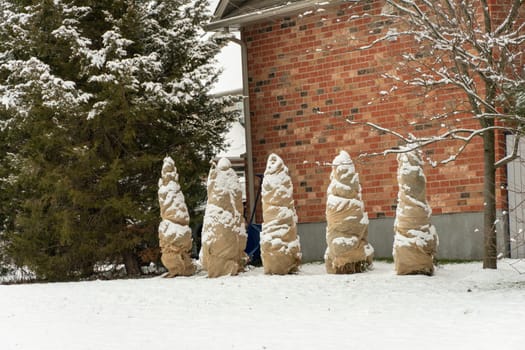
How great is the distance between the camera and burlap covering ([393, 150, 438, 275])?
11.7 m

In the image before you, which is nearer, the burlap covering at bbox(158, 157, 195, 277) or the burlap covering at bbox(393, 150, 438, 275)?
the burlap covering at bbox(393, 150, 438, 275)

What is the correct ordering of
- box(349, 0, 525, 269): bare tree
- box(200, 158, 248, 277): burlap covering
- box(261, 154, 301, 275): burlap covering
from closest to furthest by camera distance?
box(349, 0, 525, 269): bare tree, box(261, 154, 301, 275): burlap covering, box(200, 158, 248, 277): burlap covering

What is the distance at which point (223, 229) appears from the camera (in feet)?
43.6

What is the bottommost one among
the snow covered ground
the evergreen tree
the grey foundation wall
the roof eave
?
the snow covered ground

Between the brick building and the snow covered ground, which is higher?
the brick building

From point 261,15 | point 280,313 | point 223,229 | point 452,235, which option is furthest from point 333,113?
point 280,313

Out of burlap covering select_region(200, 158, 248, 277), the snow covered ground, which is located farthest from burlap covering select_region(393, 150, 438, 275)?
burlap covering select_region(200, 158, 248, 277)

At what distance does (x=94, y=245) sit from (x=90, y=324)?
5.49 m

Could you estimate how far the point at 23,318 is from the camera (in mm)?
9570

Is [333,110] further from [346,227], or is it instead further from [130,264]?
[130,264]

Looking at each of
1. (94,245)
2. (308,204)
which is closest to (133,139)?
(94,245)

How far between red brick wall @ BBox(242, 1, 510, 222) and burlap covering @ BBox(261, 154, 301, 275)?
5.18 feet

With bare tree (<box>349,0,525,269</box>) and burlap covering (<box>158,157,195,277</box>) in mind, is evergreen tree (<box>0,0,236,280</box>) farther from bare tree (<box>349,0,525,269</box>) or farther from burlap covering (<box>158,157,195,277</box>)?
bare tree (<box>349,0,525,269</box>)

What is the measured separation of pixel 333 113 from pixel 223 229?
3.28 meters
